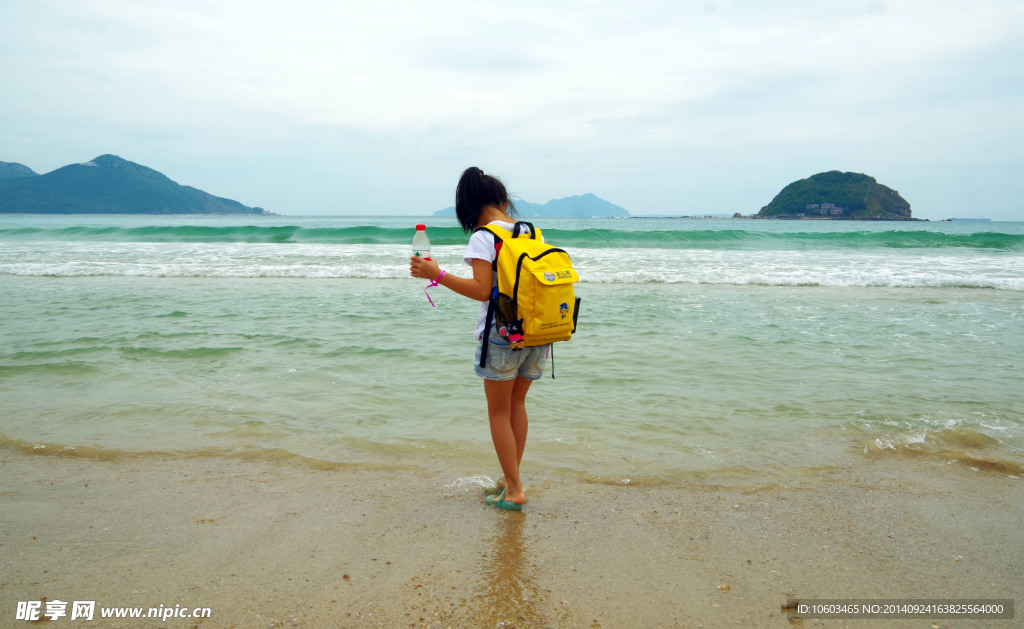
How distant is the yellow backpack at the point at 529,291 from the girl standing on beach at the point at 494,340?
0.07 metres

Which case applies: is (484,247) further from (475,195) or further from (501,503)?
(501,503)

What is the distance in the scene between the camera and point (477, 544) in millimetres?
2693

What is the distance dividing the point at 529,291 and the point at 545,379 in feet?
9.49

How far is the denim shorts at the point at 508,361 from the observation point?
9.35 ft

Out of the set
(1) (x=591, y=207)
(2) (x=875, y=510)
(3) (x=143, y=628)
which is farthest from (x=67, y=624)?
(1) (x=591, y=207)

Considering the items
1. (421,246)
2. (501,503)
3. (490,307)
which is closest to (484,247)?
(490,307)

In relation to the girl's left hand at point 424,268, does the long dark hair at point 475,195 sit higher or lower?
higher

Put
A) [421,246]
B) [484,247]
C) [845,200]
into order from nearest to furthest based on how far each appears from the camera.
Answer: [484,247] → [421,246] → [845,200]

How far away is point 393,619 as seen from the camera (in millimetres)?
2111

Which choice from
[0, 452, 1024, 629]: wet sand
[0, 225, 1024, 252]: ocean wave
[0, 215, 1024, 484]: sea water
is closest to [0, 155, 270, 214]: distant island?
[0, 225, 1024, 252]: ocean wave

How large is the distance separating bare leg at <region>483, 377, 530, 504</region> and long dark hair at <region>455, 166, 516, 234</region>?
2.75 ft

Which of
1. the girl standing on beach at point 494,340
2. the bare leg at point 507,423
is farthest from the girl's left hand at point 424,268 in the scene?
the bare leg at point 507,423

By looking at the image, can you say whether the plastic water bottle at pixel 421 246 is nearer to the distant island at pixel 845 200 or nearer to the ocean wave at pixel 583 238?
the ocean wave at pixel 583 238

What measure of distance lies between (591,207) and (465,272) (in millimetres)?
184904
